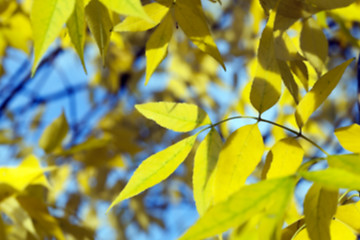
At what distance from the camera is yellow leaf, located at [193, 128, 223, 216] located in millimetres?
303

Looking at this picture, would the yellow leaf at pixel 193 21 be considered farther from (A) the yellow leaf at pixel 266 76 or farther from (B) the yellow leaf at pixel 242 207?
(B) the yellow leaf at pixel 242 207

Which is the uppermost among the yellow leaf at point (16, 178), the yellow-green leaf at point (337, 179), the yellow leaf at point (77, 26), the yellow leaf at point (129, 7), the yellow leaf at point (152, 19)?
the yellow leaf at point (129, 7)

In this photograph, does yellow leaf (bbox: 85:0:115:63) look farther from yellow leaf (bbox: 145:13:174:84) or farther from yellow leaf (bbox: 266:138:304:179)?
yellow leaf (bbox: 266:138:304:179)

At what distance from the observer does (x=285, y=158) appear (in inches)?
11.9

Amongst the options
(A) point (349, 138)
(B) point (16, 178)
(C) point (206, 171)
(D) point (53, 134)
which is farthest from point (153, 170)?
(D) point (53, 134)

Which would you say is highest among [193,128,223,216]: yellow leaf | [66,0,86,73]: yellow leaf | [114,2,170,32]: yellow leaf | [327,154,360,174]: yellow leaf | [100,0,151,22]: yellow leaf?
[100,0,151,22]: yellow leaf

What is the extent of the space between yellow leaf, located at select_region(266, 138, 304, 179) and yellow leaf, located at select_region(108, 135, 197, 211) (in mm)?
61

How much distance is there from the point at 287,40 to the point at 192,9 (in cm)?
8

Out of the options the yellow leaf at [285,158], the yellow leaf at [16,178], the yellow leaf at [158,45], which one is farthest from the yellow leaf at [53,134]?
the yellow leaf at [285,158]

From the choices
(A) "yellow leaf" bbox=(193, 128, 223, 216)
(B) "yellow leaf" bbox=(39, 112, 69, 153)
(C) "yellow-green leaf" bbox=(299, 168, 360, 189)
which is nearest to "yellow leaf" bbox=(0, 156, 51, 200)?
(B) "yellow leaf" bbox=(39, 112, 69, 153)

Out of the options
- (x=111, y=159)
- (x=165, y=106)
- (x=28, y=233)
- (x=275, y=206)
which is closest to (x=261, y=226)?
(x=275, y=206)

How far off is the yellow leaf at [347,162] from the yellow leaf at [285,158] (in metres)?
0.03

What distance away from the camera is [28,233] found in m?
0.47

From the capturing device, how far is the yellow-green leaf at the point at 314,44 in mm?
357
